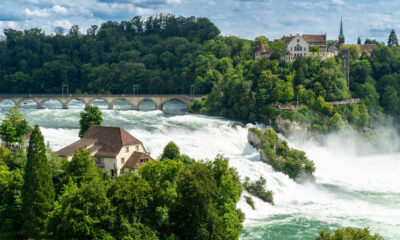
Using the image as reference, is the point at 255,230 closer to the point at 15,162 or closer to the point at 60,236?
the point at 60,236

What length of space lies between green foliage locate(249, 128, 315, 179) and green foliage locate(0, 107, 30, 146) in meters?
26.8

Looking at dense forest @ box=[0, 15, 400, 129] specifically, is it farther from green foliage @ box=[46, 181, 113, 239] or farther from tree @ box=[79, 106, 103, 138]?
green foliage @ box=[46, 181, 113, 239]

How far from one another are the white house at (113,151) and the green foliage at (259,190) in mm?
11047

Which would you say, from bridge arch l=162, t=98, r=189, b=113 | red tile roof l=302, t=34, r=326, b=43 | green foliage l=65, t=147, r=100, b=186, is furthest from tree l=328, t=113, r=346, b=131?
green foliage l=65, t=147, r=100, b=186

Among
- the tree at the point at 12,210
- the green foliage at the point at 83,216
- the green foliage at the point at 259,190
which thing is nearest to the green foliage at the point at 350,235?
the green foliage at the point at 83,216

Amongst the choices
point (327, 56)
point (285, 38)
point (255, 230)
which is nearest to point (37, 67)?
point (285, 38)

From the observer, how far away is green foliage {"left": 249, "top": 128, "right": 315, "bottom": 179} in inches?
1997

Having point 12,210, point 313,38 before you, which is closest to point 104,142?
point 12,210

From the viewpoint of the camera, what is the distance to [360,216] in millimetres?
39844

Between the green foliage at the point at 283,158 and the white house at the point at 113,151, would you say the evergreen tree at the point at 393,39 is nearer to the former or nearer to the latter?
the green foliage at the point at 283,158

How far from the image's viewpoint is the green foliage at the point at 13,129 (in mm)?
42469

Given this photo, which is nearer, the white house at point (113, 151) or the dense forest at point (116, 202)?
the dense forest at point (116, 202)

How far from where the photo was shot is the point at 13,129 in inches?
1684

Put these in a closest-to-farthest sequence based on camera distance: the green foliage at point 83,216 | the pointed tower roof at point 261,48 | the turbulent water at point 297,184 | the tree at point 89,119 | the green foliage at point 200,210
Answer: the green foliage at point 83,216 → the green foliage at point 200,210 → the turbulent water at point 297,184 → the tree at point 89,119 → the pointed tower roof at point 261,48
